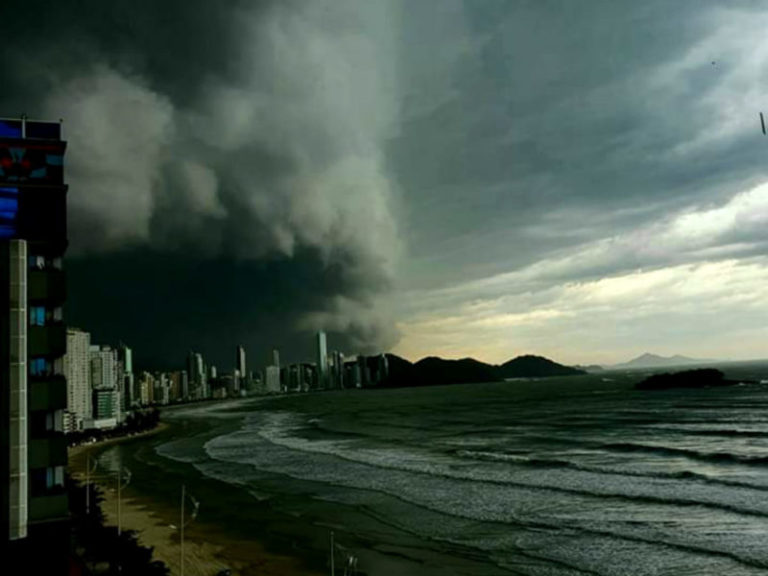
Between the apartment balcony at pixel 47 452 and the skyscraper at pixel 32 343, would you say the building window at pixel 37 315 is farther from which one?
the apartment balcony at pixel 47 452

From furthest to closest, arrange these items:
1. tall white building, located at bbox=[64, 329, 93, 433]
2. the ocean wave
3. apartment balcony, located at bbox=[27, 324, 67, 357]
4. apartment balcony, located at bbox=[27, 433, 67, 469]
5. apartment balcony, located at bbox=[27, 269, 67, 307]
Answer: tall white building, located at bbox=[64, 329, 93, 433], the ocean wave, apartment balcony, located at bbox=[27, 269, 67, 307], apartment balcony, located at bbox=[27, 324, 67, 357], apartment balcony, located at bbox=[27, 433, 67, 469]

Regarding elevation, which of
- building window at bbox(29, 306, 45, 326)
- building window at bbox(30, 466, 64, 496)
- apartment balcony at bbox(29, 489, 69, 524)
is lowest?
apartment balcony at bbox(29, 489, 69, 524)

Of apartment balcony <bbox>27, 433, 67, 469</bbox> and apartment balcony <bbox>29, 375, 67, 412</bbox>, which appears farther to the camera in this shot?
apartment balcony <bbox>29, 375, 67, 412</bbox>

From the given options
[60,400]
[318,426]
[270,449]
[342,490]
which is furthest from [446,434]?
[60,400]

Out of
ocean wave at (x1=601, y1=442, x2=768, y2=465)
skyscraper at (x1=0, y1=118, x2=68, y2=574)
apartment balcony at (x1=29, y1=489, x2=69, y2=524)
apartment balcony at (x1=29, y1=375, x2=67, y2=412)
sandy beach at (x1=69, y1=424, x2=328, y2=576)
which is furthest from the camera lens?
ocean wave at (x1=601, y1=442, x2=768, y2=465)

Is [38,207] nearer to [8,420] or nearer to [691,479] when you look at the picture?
[8,420]

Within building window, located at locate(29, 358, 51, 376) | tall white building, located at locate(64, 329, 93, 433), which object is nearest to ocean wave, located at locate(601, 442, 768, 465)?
building window, located at locate(29, 358, 51, 376)

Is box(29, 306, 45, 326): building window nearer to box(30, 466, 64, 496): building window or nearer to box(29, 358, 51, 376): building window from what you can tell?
box(29, 358, 51, 376): building window
